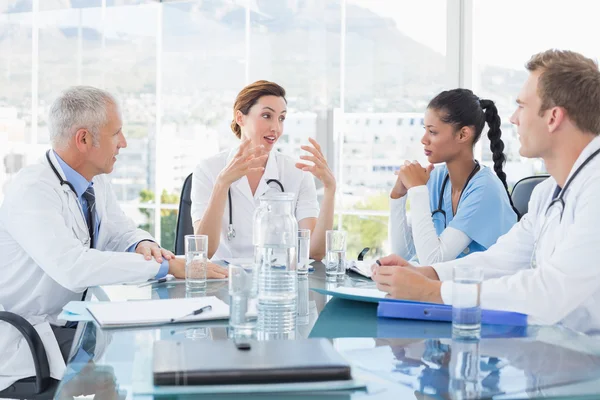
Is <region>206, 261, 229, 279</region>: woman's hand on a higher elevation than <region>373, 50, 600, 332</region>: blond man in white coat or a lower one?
lower

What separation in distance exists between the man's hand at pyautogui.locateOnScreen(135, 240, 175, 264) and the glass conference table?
662 millimetres

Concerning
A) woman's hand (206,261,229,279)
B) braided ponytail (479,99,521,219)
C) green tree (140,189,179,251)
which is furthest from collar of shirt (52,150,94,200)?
green tree (140,189,179,251)

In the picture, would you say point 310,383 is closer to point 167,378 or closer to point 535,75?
point 167,378

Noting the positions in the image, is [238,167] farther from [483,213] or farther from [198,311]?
[198,311]

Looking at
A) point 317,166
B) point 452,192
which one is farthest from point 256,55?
point 452,192

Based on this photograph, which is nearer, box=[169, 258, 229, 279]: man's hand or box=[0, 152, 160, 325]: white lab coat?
box=[0, 152, 160, 325]: white lab coat

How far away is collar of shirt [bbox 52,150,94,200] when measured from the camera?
8.07 ft

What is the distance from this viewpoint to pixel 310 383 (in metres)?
1.08

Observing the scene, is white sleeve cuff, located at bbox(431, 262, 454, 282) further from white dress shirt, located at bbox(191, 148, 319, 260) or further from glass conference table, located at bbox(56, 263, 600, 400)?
white dress shirt, located at bbox(191, 148, 319, 260)

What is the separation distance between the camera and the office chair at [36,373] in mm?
1997

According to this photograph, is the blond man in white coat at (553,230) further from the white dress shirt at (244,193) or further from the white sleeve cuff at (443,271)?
the white dress shirt at (244,193)

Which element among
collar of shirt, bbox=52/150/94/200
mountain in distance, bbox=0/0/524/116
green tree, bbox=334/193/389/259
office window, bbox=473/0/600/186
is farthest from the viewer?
green tree, bbox=334/193/389/259

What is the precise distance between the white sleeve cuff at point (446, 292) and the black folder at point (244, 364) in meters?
0.56

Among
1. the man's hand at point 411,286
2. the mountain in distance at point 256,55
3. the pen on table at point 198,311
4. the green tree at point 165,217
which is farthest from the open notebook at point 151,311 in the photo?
the green tree at point 165,217
